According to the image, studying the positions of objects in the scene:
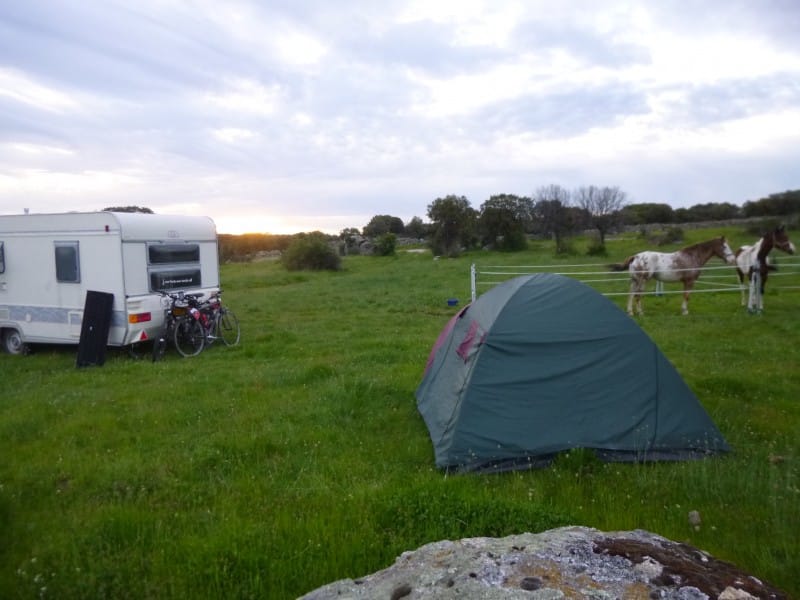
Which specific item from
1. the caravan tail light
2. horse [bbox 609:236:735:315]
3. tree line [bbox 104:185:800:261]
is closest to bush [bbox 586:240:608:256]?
tree line [bbox 104:185:800:261]

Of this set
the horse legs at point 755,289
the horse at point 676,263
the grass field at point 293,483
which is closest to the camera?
the grass field at point 293,483

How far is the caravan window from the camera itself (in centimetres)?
1042

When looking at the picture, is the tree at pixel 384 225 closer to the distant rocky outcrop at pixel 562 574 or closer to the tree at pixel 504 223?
the tree at pixel 504 223

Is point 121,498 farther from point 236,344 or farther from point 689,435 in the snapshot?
point 236,344

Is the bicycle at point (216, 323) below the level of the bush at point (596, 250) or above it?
below

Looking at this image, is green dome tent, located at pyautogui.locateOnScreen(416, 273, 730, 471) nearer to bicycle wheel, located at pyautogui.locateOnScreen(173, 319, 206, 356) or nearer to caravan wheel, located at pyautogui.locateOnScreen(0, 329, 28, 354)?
bicycle wheel, located at pyautogui.locateOnScreen(173, 319, 206, 356)

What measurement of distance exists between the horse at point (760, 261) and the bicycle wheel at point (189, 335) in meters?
11.7

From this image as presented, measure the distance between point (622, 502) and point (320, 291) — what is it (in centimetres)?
1826

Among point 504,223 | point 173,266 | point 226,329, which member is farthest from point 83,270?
point 504,223

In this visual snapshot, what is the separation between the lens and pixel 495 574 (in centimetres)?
230

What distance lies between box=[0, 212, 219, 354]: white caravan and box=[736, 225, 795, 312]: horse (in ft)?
39.7

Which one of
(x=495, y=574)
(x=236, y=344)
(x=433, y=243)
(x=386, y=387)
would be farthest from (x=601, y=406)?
(x=433, y=243)

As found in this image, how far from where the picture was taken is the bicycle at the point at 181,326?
1070cm

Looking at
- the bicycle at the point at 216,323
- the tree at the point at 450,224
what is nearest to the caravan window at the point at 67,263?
the bicycle at the point at 216,323
